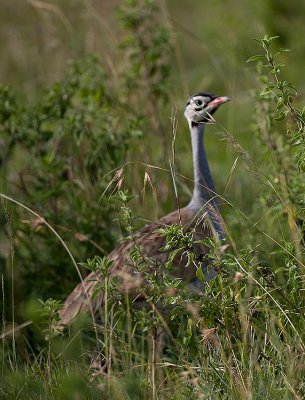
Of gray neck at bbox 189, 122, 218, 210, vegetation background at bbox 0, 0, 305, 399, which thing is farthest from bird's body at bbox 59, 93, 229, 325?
vegetation background at bbox 0, 0, 305, 399

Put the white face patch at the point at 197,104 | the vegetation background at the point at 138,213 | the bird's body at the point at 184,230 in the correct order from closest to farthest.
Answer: the vegetation background at the point at 138,213
the bird's body at the point at 184,230
the white face patch at the point at 197,104

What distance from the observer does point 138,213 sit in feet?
19.1

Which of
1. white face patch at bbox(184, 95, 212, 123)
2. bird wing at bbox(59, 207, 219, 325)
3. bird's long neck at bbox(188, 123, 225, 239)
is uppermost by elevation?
white face patch at bbox(184, 95, 212, 123)

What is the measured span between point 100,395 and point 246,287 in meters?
0.61

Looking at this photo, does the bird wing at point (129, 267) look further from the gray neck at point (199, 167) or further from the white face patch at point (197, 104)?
the white face patch at point (197, 104)

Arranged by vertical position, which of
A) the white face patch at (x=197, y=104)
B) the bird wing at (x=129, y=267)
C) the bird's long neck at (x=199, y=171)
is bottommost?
the bird wing at (x=129, y=267)

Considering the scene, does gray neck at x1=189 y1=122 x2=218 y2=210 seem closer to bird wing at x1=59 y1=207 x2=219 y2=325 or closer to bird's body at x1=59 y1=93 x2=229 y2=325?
bird's body at x1=59 y1=93 x2=229 y2=325

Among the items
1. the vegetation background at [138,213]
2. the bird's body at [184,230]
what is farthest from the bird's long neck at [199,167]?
the vegetation background at [138,213]

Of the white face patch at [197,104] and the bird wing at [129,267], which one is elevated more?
the white face patch at [197,104]

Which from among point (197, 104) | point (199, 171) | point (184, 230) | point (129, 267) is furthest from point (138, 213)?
point (184, 230)

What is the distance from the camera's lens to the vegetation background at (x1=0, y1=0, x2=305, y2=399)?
12.2ft

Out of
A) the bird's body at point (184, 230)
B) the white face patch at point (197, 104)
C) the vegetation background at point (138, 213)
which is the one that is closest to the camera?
the vegetation background at point (138, 213)

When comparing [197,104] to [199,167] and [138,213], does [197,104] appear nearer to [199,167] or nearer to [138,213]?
[199,167]

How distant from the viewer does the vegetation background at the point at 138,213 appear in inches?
147
